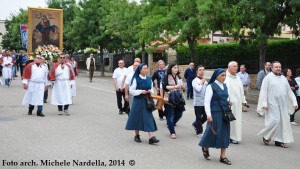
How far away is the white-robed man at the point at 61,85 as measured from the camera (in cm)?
1343

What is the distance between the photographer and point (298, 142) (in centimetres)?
1055

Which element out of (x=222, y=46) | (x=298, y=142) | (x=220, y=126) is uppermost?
(x=222, y=46)

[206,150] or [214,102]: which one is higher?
[214,102]

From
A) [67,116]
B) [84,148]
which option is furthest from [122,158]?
[67,116]

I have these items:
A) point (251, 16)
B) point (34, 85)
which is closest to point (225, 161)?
point (34, 85)

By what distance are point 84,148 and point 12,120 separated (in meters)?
4.36

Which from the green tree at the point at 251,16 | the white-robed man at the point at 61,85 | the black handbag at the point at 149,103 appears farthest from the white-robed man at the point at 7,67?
the black handbag at the point at 149,103

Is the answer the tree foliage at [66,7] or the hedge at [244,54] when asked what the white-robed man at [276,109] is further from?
the tree foliage at [66,7]

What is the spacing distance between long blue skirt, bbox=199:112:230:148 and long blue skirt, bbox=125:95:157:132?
1765 mm

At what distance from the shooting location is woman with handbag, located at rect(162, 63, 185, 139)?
1023 centimetres

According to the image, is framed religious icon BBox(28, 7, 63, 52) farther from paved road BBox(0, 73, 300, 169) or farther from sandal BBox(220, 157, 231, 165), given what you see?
sandal BBox(220, 157, 231, 165)

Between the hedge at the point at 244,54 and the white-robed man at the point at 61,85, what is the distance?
1331 centimetres

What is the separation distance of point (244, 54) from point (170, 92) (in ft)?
65.4

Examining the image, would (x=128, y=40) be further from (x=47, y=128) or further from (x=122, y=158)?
(x=122, y=158)
